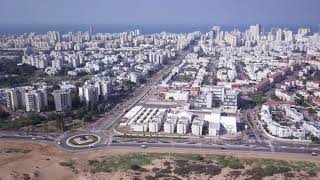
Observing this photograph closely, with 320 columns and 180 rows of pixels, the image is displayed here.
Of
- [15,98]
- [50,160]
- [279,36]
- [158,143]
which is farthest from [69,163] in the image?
[279,36]

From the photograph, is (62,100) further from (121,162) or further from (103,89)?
(121,162)

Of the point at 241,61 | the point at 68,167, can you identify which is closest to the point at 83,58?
the point at 241,61

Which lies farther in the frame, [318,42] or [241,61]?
[318,42]

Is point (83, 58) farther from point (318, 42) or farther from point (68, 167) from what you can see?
point (318, 42)

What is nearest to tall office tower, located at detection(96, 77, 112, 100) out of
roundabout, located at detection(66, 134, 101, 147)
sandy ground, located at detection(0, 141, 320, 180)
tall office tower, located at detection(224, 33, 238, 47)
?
roundabout, located at detection(66, 134, 101, 147)

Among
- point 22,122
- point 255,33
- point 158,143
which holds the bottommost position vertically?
point 158,143

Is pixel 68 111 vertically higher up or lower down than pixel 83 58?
lower down

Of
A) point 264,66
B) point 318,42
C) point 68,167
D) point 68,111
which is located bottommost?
point 68,167
